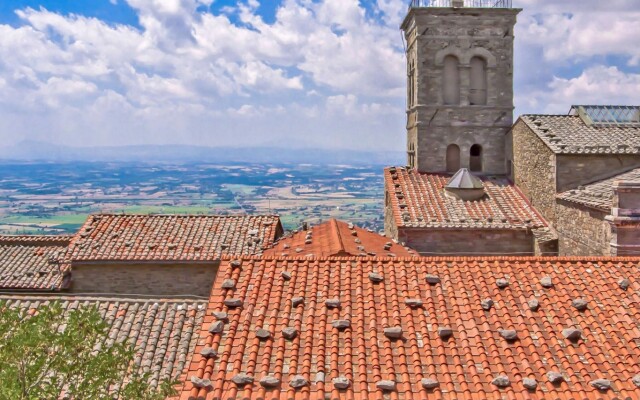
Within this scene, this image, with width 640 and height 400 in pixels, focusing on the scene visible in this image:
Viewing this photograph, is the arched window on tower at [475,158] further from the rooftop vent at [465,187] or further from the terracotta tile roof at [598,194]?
the terracotta tile roof at [598,194]

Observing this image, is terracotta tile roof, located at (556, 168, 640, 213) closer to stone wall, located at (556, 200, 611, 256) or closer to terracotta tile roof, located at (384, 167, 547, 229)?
stone wall, located at (556, 200, 611, 256)

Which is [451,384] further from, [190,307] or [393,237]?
[393,237]

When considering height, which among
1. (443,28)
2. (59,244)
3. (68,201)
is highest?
(443,28)

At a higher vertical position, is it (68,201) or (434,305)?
(434,305)

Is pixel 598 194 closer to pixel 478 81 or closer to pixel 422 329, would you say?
pixel 478 81

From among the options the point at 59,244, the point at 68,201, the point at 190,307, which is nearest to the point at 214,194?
the point at 68,201

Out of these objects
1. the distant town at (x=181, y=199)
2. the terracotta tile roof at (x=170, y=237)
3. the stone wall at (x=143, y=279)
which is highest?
the terracotta tile roof at (x=170, y=237)

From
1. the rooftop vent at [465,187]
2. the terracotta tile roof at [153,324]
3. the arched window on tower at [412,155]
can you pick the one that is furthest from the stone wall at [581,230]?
the terracotta tile roof at [153,324]

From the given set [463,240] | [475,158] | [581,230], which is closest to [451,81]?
[475,158]
